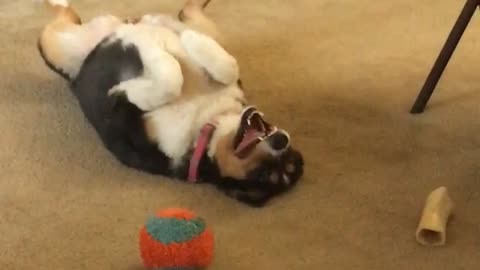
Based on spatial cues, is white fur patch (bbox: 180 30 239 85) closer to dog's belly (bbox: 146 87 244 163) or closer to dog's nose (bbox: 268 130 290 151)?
dog's belly (bbox: 146 87 244 163)

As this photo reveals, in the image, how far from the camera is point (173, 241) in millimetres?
1492

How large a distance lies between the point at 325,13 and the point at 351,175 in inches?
38.4

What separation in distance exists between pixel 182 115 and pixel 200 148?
97 mm

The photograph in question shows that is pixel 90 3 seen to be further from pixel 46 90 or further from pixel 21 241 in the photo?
pixel 21 241

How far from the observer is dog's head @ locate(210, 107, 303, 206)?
1.79 meters

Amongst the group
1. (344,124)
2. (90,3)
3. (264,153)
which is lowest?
(90,3)

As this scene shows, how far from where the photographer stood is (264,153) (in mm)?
1794

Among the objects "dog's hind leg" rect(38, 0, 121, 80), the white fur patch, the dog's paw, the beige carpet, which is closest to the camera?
the beige carpet

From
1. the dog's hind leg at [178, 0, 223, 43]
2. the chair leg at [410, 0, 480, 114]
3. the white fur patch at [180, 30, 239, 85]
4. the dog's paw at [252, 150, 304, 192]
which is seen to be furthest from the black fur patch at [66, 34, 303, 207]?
the chair leg at [410, 0, 480, 114]

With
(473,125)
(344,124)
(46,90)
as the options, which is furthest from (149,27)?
(473,125)

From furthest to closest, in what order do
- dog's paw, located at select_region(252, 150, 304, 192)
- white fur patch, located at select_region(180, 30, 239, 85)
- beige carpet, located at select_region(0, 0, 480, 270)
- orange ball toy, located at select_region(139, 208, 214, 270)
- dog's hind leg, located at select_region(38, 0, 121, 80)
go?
dog's hind leg, located at select_region(38, 0, 121, 80)
white fur patch, located at select_region(180, 30, 239, 85)
dog's paw, located at select_region(252, 150, 304, 192)
beige carpet, located at select_region(0, 0, 480, 270)
orange ball toy, located at select_region(139, 208, 214, 270)

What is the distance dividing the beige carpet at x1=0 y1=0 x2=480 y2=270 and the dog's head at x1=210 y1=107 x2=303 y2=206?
35 mm

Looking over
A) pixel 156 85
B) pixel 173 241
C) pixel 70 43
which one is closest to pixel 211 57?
pixel 156 85

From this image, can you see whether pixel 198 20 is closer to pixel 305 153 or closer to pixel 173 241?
pixel 305 153
